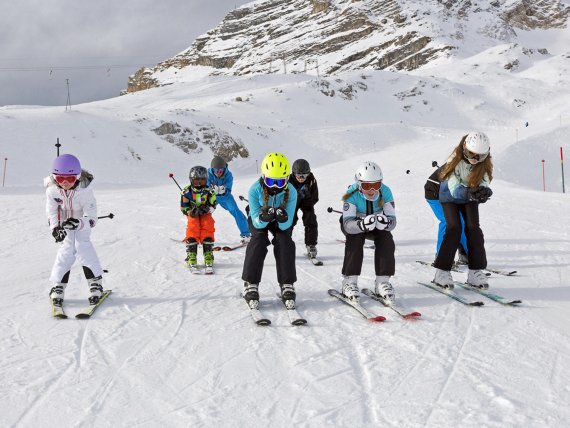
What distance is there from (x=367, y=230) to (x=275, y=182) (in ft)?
3.80

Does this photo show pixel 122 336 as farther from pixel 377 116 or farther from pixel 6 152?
pixel 377 116

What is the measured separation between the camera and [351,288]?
5.33 meters

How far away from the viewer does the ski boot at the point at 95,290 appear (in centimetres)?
533

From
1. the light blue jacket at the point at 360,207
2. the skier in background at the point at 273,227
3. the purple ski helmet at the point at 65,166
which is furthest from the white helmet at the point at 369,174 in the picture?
the purple ski helmet at the point at 65,166

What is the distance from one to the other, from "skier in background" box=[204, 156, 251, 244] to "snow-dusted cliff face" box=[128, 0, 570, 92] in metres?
87.1

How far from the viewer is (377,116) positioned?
161 ft

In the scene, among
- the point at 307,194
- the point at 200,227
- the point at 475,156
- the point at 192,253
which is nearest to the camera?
the point at 475,156

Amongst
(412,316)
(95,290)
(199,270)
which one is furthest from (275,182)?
(199,270)

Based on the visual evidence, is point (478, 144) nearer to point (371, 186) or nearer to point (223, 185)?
point (371, 186)

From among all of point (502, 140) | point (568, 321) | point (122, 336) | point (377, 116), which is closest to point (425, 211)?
point (568, 321)

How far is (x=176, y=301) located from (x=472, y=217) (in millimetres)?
3771

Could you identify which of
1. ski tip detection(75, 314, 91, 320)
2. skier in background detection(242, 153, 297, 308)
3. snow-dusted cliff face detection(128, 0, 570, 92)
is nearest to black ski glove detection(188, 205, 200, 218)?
skier in background detection(242, 153, 297, 308)

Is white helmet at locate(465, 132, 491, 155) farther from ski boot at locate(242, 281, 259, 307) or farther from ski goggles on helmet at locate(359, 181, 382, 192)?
ski boot at locate(242, 281, 259, 307)

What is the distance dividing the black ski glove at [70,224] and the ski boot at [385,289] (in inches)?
139
